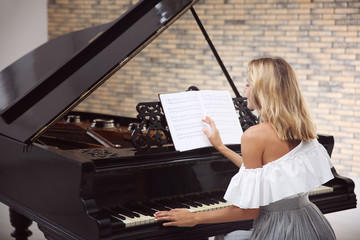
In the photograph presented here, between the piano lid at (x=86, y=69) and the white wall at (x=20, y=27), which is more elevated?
the white wall at (x=20, y=27)

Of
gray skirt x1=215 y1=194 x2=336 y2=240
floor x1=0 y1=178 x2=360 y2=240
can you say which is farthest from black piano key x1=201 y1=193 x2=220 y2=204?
floor x1=0 y1=178 x2=360 y2=240

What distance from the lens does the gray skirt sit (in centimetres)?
231

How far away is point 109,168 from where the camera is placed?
250 cm

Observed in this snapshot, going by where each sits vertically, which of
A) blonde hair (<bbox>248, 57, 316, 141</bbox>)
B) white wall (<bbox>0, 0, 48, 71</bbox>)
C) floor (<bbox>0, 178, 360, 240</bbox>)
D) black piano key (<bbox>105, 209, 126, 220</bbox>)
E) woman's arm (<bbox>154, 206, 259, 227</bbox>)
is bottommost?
floor (<bbox>0, 178, 360, 240</bbox>)

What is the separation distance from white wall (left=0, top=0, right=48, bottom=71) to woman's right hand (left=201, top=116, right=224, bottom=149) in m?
4.54

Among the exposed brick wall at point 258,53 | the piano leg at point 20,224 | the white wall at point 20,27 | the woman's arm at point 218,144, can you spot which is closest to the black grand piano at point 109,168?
the woman's arm at point 218,144

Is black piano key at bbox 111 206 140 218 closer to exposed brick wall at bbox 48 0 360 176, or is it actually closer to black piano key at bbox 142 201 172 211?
black piano key at bbox 142 201 172 211

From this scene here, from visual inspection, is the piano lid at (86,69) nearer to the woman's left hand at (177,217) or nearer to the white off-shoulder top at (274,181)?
the woman's left hand at (177,217)

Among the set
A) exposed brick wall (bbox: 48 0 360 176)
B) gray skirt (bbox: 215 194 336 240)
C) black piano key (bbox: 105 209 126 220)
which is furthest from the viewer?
exposed brick wall (bbox: 48 0 360 176)

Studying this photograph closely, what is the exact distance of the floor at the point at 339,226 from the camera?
4.62 meters

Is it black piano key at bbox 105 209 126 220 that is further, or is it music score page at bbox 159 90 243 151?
music score page at bbox 159 90 243 151

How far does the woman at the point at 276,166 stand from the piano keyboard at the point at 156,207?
15 centimetres

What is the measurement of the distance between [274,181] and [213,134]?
56cm

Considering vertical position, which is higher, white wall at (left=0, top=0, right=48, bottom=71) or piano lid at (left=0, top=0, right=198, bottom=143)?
white wall at (left=0, top=0, right=48, bottom=71)
